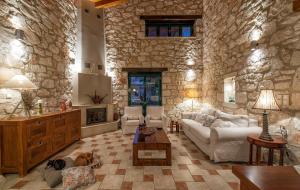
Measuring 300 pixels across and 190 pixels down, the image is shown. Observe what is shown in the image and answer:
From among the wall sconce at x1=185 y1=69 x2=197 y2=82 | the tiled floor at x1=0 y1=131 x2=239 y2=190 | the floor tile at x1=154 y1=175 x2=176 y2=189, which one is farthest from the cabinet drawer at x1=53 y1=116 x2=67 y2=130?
the wall sconce at x1=185 y1=69 x2=197 y2=82

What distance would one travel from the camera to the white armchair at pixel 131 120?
5.15m

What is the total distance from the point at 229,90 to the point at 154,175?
3160mm

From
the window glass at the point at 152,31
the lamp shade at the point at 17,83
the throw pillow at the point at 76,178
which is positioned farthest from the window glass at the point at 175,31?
the throw pillow at the point at 76,178

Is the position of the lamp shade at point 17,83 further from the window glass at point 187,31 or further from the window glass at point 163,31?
the window glass at point 187,31

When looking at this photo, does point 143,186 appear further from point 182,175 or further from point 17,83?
point 17,83

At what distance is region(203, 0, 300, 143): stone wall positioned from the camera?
A: 2.52m

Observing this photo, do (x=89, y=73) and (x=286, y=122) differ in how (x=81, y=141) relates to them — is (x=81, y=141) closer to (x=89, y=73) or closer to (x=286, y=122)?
(x=89, y=73)

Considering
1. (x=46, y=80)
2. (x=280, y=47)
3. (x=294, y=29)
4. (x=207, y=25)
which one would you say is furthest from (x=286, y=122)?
(x=46, y=80)

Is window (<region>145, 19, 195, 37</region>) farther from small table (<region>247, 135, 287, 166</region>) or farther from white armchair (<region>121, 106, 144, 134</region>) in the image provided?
small table (<region>247, 135, 287, 166</region>)

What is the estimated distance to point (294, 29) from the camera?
96.3 inches

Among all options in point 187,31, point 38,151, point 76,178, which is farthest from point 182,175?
point 187,31

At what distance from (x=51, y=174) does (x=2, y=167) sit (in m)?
0.91

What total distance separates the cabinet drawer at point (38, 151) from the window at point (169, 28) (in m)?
5.22

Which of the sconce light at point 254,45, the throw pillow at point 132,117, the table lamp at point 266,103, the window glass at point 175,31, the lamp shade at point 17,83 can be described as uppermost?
the window glass at point 175,31
